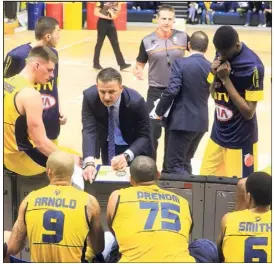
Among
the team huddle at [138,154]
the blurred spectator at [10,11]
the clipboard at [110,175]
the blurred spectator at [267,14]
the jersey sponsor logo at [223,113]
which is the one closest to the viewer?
the team huddle at [138,154]

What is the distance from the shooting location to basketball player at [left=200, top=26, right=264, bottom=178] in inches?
216

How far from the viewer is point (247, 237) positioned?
3.85 metres

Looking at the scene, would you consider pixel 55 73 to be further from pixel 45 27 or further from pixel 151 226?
pixel 151 226

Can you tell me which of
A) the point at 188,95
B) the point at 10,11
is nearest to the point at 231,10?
the point at 10,11

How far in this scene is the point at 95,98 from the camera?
5.57 m

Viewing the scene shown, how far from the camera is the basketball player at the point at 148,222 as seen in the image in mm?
3875

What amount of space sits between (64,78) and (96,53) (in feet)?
3.11

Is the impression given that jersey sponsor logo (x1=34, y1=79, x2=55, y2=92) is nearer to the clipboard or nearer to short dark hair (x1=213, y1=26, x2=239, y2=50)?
the clipboard

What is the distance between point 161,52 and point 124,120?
66.9 inches

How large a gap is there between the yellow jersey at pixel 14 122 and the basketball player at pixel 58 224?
1314 mm

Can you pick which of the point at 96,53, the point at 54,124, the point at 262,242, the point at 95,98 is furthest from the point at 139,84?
the point at 262,242

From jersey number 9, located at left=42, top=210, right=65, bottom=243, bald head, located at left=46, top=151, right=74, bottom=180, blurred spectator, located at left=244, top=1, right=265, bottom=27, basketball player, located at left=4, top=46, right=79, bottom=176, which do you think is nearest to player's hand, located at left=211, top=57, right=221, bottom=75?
basketball player, located at left=4, top=46, right=79, bottom=176

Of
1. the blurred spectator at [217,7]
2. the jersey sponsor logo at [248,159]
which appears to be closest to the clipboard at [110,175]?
the jersey sponsor logo at [248,159]

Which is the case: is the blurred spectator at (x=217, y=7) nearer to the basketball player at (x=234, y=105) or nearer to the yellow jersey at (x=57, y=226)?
the basketball player at (x=234, y=105)
